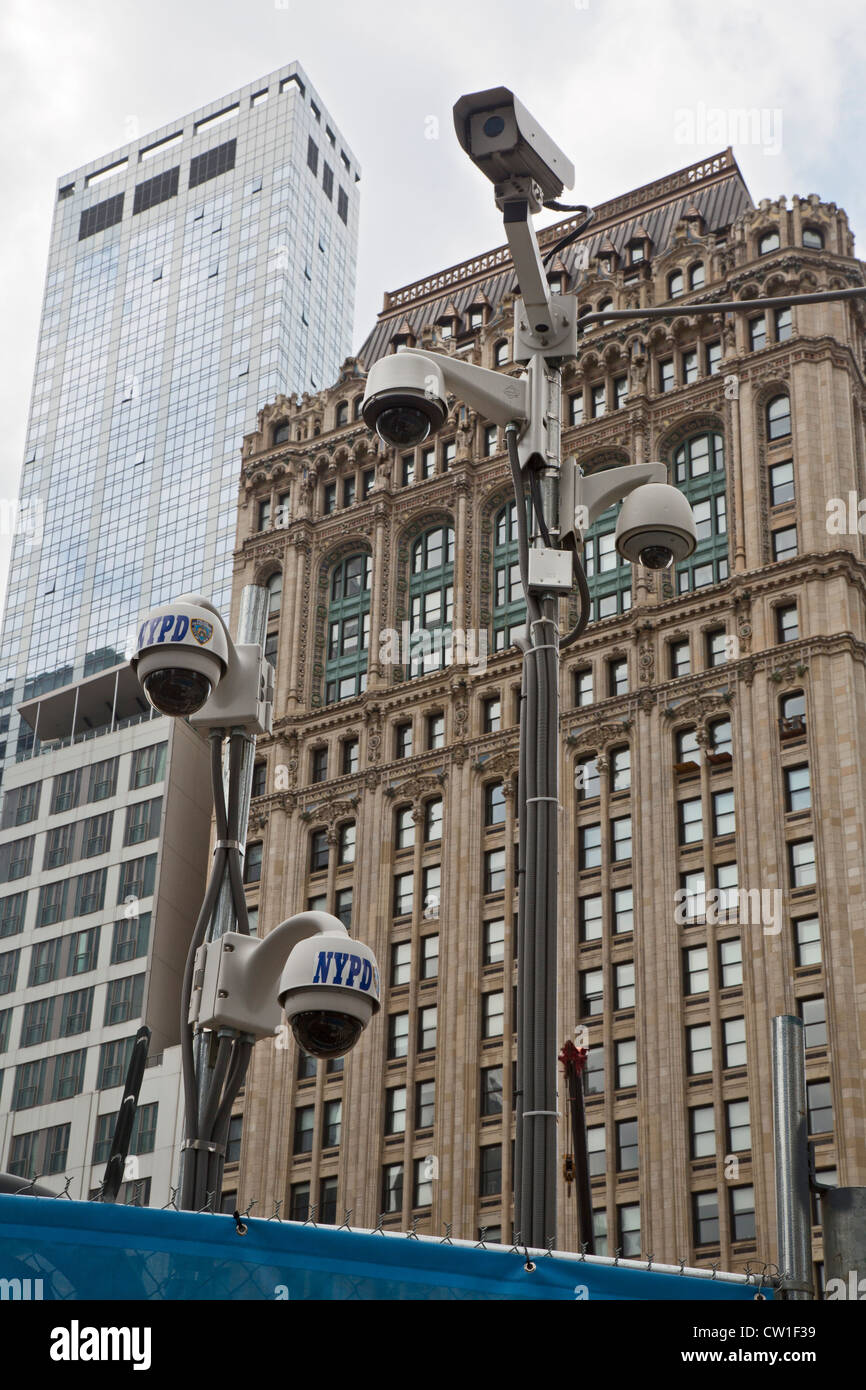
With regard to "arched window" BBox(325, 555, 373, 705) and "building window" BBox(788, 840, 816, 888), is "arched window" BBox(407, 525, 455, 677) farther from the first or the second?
"building window" BBox(788, 840, 816, 888)

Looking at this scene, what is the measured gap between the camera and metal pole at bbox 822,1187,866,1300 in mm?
10875

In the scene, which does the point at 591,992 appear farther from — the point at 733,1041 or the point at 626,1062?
the point at 733,1041

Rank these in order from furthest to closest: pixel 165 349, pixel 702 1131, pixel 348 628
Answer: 1. pixel 165 349
2. pixel 348 628
3. pixel 702 1131

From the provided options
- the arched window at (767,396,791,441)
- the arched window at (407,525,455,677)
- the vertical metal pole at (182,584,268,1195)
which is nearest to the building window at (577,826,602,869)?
the arched window at (407,525,455,677)

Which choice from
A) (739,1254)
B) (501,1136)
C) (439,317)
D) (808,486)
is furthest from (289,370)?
(739,1254)

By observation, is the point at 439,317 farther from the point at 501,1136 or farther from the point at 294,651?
the point at 501,1136

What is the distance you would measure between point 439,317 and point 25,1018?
41.8 m

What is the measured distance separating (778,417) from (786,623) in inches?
406

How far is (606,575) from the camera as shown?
252 ft

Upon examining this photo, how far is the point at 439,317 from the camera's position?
3684 inches

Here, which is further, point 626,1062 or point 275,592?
point 275,592

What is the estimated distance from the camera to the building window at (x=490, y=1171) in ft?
217

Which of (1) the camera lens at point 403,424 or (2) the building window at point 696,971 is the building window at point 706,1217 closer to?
(2) the building window at point 696,971

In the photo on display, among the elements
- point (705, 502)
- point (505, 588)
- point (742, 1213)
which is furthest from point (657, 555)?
point (505, 588)
